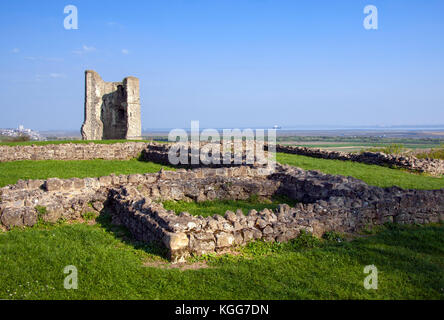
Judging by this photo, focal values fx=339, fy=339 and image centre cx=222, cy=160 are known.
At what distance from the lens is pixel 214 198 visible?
11.0 m

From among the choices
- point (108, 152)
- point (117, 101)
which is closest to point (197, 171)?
point (108, 152)

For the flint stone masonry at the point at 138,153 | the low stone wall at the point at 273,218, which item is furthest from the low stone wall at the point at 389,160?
the low stone wall at the point at 273,218

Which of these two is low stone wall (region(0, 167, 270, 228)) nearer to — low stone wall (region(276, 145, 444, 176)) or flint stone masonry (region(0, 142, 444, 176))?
flint stone masonry (region(0, 142, 444, 176))

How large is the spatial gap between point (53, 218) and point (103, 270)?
374 cm

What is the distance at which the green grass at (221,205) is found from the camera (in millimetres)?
9344

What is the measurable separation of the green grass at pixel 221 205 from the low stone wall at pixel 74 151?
623 inches

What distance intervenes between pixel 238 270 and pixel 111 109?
31.6m

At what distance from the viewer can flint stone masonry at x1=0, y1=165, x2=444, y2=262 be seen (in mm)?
6508

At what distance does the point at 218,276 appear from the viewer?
17.5 ft

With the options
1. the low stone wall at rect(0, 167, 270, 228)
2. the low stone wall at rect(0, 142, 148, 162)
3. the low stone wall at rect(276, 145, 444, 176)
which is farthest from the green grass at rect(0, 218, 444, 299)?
the low stone wall at rect(0, 142, 148, 162)

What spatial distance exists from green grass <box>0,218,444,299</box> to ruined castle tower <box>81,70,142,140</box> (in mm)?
26601

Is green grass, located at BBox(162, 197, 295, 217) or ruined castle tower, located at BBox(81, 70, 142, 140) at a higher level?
ruined castle tower, located at BBox(81, 70, 142, 140)
